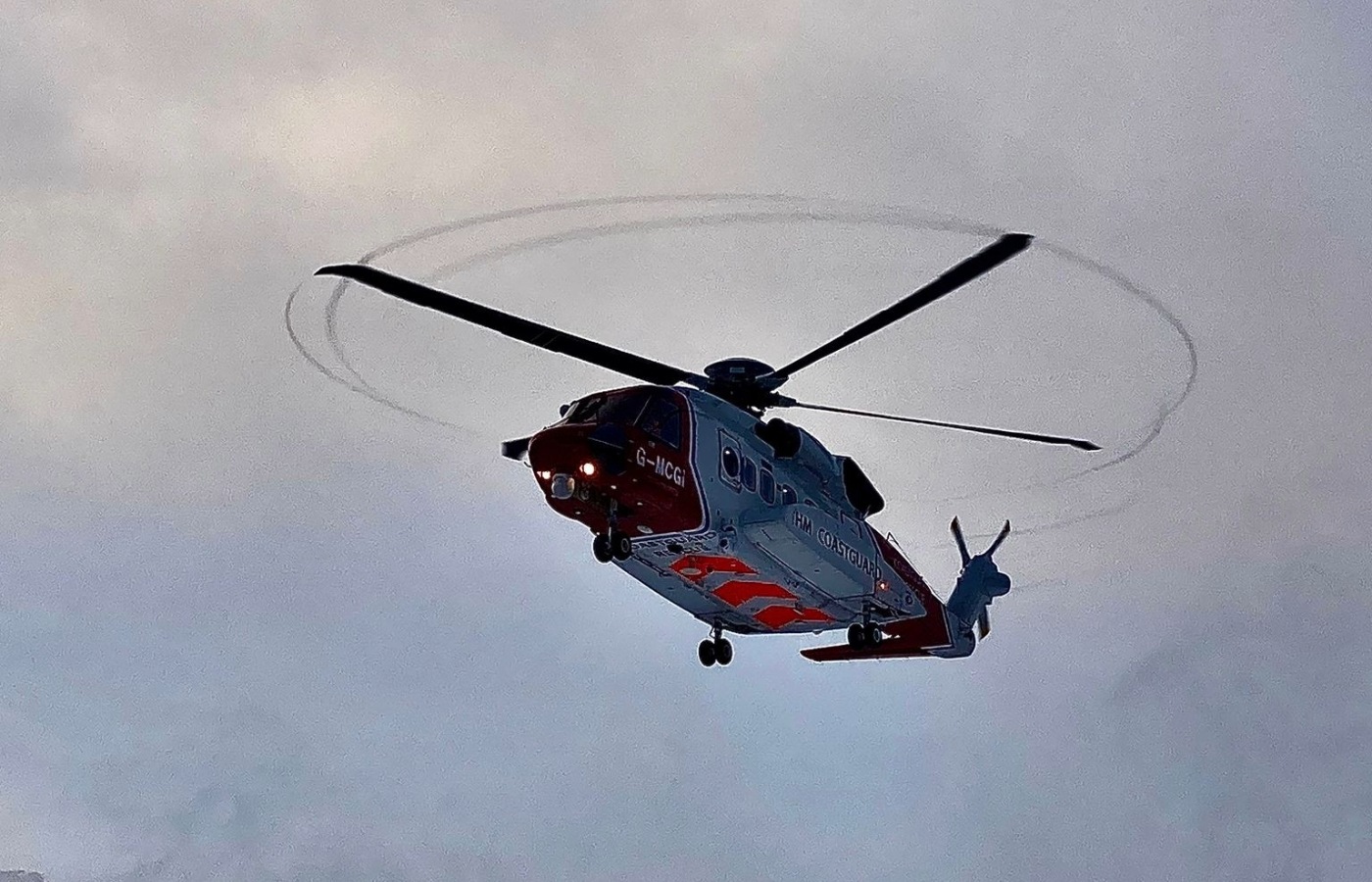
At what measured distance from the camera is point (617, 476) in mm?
32500

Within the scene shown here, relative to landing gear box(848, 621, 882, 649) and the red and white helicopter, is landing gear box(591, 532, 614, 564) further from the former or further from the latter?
landing gear box(848, 621, 882, 649)

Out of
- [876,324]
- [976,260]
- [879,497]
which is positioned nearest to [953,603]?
[879,497]

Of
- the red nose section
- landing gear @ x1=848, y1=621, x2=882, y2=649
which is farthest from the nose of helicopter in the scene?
landing gear @ x1=848, y1=621, x2=882, y2=649

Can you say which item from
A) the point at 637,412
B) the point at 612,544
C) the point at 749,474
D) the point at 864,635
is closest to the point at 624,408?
the point at 637,412

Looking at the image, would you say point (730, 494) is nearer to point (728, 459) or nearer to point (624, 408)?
point (728, 459)

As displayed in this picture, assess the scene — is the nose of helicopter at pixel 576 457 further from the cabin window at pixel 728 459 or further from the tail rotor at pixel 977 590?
the tail rotor at pixel 977 590

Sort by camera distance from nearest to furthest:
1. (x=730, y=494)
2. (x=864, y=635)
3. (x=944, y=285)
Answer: (x=944, y=285) < (x=730, y=494) < (x=864, y=635)

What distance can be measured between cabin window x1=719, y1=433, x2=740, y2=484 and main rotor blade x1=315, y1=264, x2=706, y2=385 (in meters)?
3.12

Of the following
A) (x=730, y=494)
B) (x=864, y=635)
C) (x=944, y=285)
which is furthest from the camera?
(x=864, y=635)

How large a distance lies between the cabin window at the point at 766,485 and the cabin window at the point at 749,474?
204 millimetres

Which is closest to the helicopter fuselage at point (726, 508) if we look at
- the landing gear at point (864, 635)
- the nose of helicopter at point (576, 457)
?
the nose of helicopter at point (576, 457)

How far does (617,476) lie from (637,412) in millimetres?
1881

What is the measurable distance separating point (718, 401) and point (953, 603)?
45.9ft

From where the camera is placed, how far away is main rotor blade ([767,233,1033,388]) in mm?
28453
